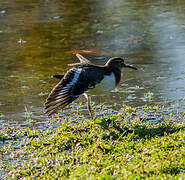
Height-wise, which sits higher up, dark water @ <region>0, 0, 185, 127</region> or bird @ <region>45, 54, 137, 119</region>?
bird @ <region>45, 54, 137, 119</region>

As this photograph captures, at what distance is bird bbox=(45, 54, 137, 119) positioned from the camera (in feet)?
20.1

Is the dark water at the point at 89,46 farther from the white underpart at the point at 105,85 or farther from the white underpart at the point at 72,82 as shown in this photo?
the white underpart at the point at 72,82

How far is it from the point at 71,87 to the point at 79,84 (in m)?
0.13

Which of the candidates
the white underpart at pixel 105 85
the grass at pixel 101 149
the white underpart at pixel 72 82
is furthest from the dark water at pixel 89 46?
the white underpart at pixel 72 82

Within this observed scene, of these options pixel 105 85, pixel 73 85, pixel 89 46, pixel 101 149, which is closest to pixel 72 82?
pixel 73 85

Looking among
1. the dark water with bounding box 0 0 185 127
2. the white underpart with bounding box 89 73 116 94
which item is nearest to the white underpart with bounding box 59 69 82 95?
the white underpart with bounding box 89 73 116 94

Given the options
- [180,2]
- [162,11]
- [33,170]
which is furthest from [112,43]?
[33,170]

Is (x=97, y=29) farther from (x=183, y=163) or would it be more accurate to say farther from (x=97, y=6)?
(x=183, y=163)

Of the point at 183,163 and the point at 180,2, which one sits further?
the point at 180,2

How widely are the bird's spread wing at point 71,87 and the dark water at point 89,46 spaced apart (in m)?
0.82

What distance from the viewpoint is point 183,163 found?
5.07 meters

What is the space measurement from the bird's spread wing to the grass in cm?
44

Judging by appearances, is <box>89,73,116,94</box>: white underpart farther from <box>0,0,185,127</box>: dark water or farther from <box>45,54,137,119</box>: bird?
<box>0,0,185,127</box>: dark water

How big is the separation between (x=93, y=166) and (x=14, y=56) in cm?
569
